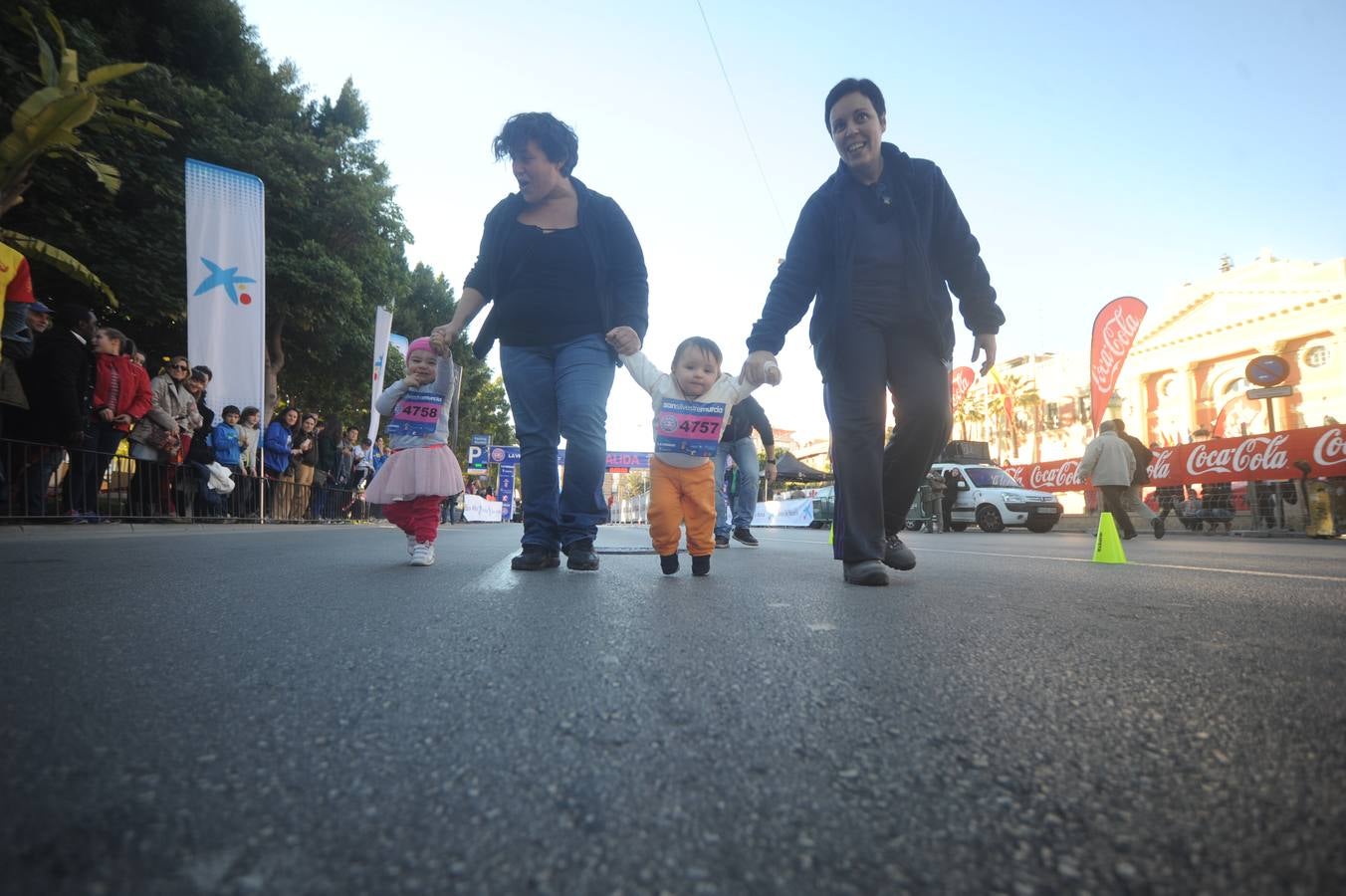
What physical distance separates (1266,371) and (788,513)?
44.2 ft

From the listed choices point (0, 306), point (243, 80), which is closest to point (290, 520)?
point (0, 306)

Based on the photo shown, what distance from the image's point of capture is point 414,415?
4.49 metres

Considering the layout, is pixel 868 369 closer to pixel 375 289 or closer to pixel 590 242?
pixel 590 242

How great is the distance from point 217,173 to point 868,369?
1127 cm

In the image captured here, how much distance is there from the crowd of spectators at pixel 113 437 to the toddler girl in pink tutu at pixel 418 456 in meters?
3.27

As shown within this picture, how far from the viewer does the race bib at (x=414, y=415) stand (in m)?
4.46

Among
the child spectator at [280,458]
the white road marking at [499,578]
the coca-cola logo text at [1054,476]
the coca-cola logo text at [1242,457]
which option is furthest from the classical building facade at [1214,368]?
the white road marking at [499,578]

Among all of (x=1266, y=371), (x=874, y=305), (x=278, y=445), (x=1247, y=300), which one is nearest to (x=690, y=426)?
(x=874, y=305)

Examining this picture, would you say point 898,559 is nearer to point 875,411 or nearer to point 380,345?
point 875,411

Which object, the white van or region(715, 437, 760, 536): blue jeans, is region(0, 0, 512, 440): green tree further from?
the white van

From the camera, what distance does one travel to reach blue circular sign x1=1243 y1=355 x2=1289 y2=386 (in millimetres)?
16234

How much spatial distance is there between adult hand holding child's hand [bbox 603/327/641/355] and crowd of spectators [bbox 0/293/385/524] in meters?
4.50

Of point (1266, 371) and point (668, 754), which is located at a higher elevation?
point (1266, 371)

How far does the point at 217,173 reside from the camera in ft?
37.0
